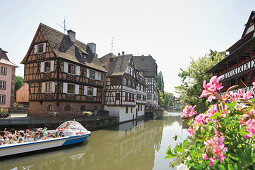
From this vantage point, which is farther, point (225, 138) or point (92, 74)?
point (92, 74)

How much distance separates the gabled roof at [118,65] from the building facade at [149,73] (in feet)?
71.6

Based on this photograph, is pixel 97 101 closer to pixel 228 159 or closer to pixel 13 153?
pixel 13 153

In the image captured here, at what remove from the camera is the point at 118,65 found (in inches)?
1161

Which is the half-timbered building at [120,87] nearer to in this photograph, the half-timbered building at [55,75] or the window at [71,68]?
the half-timbered building at [55,75]

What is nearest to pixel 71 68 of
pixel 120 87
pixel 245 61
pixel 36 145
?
pixel 120 87

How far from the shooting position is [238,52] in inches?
596

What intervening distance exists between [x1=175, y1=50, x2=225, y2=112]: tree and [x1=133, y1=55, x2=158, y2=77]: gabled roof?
23106 millimetres

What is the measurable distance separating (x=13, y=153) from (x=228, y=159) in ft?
41.3

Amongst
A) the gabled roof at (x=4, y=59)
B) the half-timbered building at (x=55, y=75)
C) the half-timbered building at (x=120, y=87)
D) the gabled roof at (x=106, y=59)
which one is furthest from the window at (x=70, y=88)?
the gabled roof at (x=4, y=59)

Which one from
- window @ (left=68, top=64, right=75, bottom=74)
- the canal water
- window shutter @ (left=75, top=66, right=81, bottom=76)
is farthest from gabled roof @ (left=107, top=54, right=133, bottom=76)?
the canal water

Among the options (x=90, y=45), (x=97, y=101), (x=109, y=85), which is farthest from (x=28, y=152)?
(x=90, y=45)

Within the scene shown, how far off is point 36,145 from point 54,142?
4.13 ft

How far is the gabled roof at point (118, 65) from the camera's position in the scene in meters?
28.3

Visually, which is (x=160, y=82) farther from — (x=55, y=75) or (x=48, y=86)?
(x=55, y=75)
